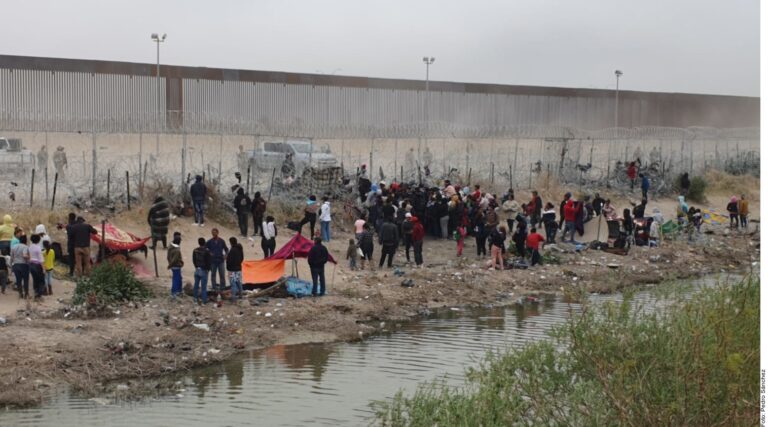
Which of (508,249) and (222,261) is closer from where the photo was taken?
(222,261)

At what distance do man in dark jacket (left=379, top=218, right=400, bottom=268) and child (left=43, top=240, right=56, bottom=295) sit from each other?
7.31 meters

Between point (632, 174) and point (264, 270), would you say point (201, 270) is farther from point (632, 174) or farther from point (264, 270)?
point (632, 174)

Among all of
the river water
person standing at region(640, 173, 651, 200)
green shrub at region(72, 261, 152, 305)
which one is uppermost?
person standing at region(640, 173, 651, 200)

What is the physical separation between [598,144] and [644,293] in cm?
2051

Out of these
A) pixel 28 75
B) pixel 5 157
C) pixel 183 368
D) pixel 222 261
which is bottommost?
pixel 183 368

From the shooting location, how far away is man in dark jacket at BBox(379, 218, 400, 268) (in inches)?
936

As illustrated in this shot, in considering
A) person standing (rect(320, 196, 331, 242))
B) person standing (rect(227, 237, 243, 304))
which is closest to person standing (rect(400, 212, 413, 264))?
A: person standing (rect(320, 196, 331, 242))

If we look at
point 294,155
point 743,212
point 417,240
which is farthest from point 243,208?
point 743,212

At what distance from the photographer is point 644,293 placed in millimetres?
23656

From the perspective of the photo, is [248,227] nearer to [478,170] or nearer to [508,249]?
[508,249]

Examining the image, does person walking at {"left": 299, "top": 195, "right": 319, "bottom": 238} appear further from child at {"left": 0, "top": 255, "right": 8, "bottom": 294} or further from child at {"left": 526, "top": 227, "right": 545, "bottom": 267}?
child at {"left": 0, "top": 255, "right": 8, "bottom": 294}

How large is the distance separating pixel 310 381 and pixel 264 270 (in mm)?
5372

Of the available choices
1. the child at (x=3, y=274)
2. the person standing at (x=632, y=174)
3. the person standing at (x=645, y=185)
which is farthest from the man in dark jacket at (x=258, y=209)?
the person standing at (x=632, y=174)

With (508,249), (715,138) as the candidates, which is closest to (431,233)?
(508,249)
